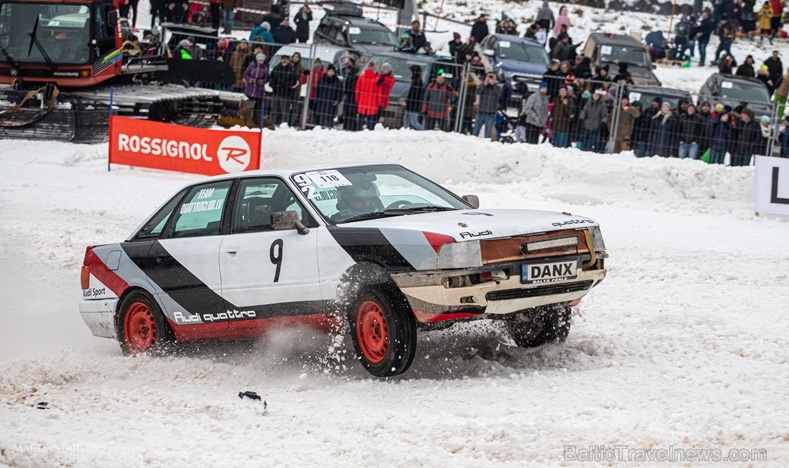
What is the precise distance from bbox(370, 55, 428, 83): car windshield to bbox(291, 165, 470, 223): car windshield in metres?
13.4

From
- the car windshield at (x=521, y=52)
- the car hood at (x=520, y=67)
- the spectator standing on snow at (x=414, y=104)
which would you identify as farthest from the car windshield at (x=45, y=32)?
the car windshield at (x=521, y=52)

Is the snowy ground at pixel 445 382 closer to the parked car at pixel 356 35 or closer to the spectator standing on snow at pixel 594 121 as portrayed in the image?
the spectator standing on snow at pixel 594 121

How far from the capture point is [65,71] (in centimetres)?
1970

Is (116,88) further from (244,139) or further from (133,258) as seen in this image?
(133,258)

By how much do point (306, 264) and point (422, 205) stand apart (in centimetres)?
101

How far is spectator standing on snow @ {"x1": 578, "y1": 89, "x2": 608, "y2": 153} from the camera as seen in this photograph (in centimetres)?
1814

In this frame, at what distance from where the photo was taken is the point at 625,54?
2683 cm

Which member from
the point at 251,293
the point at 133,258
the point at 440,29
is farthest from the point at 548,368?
the point at 440,29

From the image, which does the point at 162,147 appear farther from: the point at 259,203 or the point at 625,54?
the point at 625,54

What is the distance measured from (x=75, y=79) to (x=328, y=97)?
15.8 ft

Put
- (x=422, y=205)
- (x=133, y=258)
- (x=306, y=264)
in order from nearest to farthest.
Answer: (x=306, y=264)
(x=422, y=205)
(x=133, y=258)

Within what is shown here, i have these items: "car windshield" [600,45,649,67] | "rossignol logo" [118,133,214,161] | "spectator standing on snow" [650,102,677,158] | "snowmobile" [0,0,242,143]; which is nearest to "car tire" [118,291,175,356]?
"rossignol logo" [118,133,214,161]

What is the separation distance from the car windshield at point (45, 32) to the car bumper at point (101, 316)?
12.0 metres

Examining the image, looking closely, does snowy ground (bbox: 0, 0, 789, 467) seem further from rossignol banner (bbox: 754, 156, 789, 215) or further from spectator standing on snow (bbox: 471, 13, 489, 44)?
spectator standing on snow (bbox: 471, 13, 489, 44)
